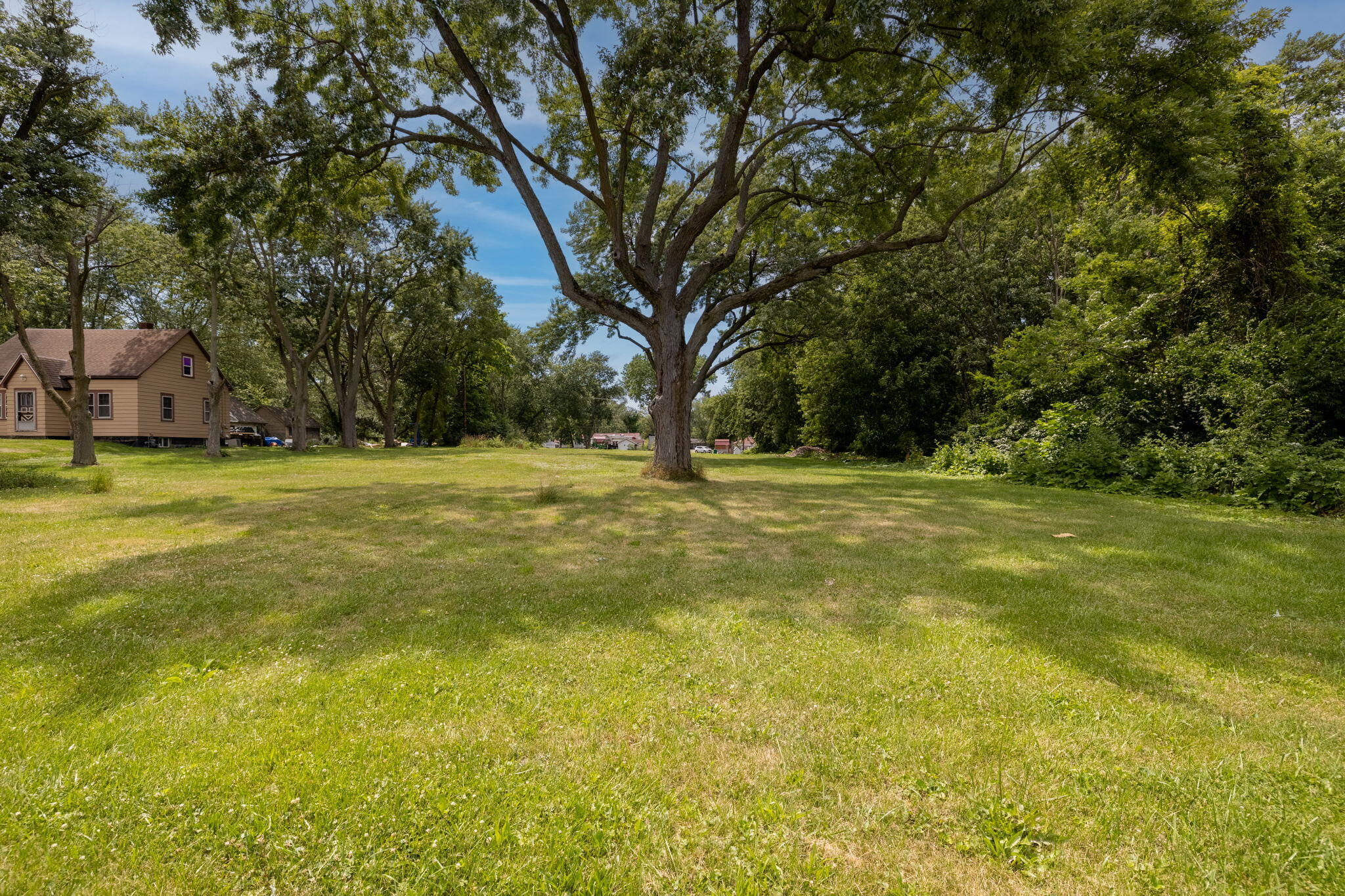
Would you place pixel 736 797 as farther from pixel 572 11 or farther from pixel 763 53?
pixel 763 53

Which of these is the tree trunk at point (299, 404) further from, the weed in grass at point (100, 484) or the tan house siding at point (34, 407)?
the weed in grass at point (100, 484)

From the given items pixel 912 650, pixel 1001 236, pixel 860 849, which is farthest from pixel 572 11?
pixel 1001 236

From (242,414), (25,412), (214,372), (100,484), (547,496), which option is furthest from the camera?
(242,414)

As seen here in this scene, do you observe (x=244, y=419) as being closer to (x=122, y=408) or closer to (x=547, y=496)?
(x=122, y=408)

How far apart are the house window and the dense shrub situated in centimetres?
4370

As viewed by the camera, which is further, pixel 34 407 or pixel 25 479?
pixel 34 407

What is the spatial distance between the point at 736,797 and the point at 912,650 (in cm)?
207

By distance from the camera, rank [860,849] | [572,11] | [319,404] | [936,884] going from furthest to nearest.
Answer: [319,404] < [572,11] < [860,849] < [936,884]

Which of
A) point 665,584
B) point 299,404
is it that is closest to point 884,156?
point 665,584

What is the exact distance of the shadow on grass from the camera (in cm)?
Result: 392

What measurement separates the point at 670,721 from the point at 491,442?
43.3 m

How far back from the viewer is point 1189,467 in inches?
465

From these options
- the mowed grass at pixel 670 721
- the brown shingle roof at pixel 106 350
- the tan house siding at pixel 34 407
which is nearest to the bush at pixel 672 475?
the mowed grass at pixel 670 721

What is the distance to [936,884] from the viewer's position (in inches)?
77.6
